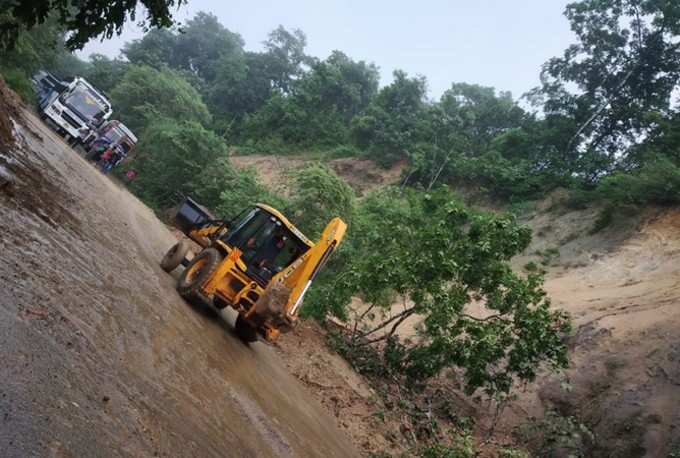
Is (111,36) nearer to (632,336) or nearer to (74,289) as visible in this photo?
(74,289)

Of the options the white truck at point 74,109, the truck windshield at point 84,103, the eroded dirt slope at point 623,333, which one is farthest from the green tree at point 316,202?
the truck windshield at point 84,103

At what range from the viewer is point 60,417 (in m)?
3.60

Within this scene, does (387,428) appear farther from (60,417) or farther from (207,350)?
(60,417)

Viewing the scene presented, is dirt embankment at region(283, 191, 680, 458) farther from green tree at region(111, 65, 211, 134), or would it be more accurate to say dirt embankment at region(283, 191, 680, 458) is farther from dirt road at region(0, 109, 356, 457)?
green tree at region(111, 65, 211, 134)

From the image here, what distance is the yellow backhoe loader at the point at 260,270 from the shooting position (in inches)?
342

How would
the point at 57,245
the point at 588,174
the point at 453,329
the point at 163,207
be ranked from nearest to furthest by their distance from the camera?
the point at 57,245
the point at 453,329
the point at 163,207
the point at 588,174

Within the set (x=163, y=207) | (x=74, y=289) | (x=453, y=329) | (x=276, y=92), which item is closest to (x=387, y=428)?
(x=453, y=329)

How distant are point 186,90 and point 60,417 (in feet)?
130

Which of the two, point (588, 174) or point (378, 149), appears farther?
point (378, 149)

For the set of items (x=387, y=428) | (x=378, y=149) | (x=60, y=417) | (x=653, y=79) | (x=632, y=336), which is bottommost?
(x=60, y=417)

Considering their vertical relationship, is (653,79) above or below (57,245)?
above

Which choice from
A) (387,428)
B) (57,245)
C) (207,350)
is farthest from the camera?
(387,428)

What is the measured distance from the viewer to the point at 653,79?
29.9 meters

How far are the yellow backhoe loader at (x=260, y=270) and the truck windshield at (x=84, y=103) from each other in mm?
18362
